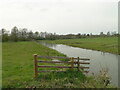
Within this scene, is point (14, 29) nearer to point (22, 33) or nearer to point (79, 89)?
point (22, 33)

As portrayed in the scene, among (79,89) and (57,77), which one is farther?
(57,77)

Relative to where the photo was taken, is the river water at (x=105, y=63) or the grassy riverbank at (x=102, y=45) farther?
the grassy riverbank at (x=102, y=45)

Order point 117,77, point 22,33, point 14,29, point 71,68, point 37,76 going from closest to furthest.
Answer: point 37,76
point 71,68
point 117,77
point 14,29
point 22,33

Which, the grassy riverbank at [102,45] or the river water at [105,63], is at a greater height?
the grassy riverbank at [102,45]

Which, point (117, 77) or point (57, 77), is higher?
point (57, 77)

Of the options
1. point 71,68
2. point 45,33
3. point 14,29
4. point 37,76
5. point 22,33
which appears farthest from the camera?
point 45,33

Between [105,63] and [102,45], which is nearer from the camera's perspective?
[105,63]

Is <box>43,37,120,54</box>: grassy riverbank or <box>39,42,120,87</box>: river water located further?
<box>43,37,120,54</box>: grassy riverbank

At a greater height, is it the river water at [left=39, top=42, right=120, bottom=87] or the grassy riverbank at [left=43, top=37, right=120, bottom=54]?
the grassy riverbank at [left=43, top=37, right=120, bottom=54]

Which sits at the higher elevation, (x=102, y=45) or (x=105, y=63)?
(x=102, y=45)

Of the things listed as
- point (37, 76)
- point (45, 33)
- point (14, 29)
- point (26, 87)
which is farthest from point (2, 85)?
point (45, 33)

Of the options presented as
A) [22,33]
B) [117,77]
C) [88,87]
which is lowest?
[117,77]

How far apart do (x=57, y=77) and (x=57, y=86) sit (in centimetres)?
176

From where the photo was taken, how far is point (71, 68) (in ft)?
39.1
